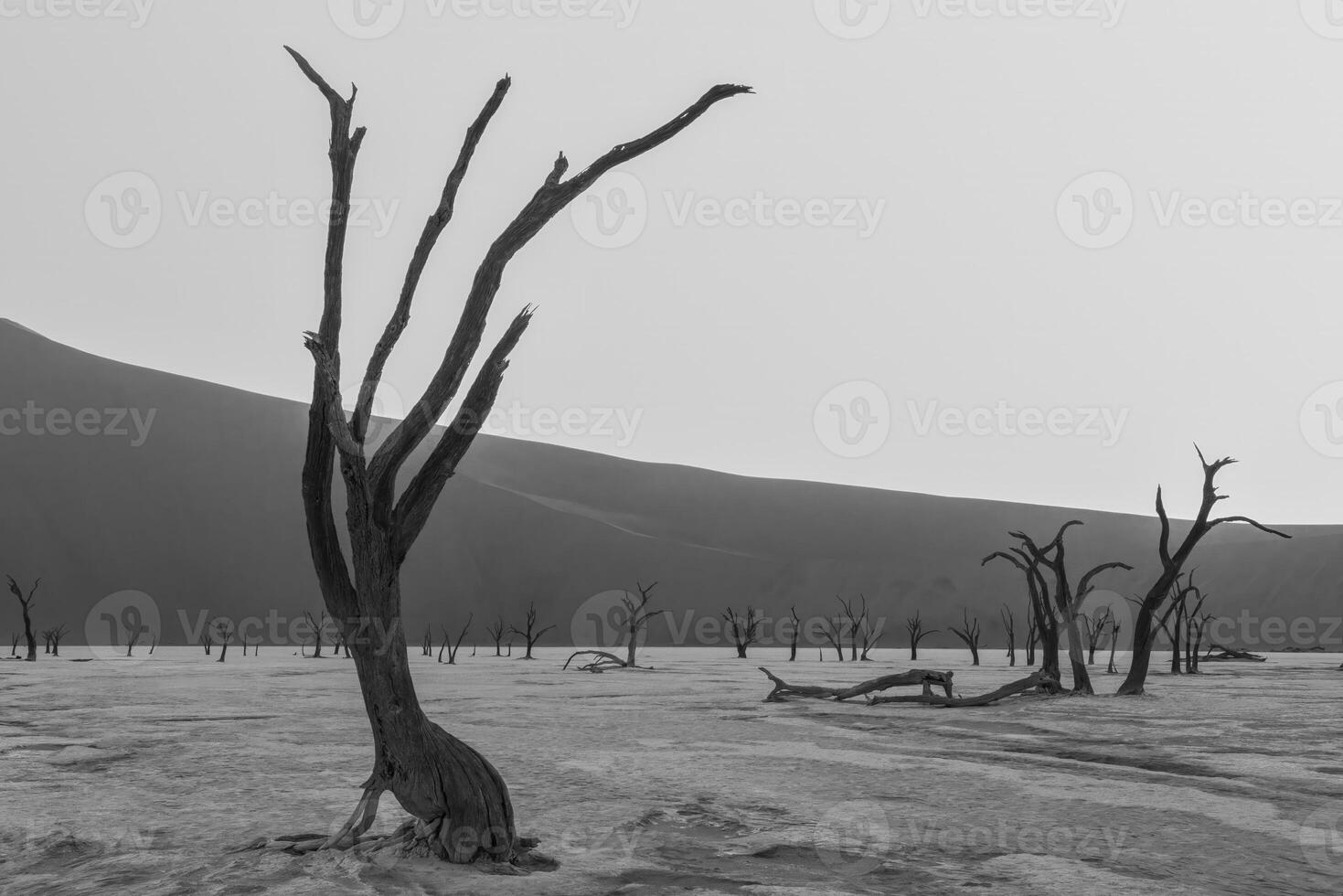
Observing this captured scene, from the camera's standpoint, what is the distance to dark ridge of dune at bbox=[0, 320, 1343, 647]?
7888 centimetres

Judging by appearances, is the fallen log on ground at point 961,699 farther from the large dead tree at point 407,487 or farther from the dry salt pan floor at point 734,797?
the large dead tree at point 407,487

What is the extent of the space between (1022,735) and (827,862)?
7.65m

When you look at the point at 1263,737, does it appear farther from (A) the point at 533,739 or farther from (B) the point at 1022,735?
(A) the point at 533,739

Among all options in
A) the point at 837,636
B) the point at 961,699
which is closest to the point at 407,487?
the point at 961,699

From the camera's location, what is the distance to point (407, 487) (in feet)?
19.8

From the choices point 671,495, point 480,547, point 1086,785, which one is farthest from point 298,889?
point 671,495

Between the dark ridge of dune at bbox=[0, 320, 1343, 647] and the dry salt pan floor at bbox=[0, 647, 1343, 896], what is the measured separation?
6433 centimetres

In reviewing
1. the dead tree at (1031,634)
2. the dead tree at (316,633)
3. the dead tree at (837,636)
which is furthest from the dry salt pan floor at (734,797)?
the dead tree at (837,636)

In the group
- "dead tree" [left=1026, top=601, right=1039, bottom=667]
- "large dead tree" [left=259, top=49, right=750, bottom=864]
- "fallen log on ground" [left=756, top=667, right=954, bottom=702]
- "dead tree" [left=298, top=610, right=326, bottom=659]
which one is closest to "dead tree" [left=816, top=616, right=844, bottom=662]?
"dead tree" [left=1026, top=601, right=1039, bottom=667]

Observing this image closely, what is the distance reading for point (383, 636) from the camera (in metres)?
5.86

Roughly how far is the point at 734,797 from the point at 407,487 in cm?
378

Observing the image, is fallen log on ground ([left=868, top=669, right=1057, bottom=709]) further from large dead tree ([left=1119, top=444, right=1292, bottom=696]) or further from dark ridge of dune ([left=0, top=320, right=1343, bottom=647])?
dark ridge of dune ([left=0, top=320, right=1343, bottom=647])

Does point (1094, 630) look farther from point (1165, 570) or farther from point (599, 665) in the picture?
point (1165, 570)

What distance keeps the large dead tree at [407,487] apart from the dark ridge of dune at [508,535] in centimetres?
7086
